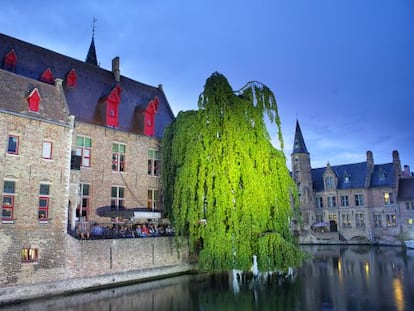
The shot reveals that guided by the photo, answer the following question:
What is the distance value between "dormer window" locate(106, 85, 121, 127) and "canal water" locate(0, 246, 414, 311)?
9165 millimetres

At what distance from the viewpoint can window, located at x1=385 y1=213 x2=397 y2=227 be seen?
36812 mm

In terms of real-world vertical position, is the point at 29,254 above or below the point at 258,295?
above

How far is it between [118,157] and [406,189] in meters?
31.4

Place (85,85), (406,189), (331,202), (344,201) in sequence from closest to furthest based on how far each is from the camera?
(85,85)
(406,189)
(344,201)
(331,202)

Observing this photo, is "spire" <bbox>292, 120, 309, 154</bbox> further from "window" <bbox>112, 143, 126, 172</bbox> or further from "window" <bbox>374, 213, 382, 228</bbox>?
"window" <bbox>112, 143, 126, 172</bbox>

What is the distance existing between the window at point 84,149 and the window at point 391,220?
32236mm

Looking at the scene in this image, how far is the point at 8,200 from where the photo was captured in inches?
525

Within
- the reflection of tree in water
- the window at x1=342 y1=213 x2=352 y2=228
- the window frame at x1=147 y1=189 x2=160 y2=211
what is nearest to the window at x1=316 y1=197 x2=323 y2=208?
the window at x1=342 y1=213 x2=352 y2=228

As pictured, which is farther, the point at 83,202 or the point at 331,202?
the point at 331,202

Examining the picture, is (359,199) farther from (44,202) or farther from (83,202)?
(44,202)

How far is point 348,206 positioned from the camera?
132 feet

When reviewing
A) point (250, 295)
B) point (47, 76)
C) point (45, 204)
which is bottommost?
point (250, 295)

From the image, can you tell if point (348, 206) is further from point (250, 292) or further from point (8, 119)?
point (8, 119)

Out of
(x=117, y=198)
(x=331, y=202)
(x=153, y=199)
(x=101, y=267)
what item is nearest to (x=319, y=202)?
(x=331, y=202)
